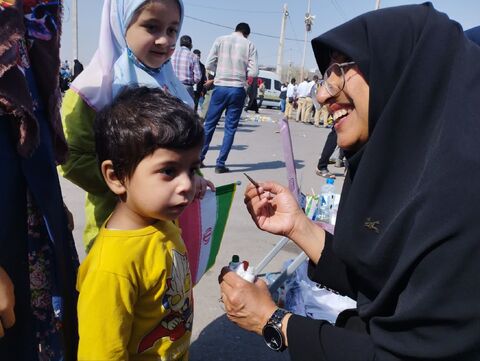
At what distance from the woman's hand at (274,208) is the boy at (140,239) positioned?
631 millimetres

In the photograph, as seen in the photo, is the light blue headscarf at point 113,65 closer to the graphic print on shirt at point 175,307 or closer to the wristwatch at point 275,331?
the graphic print on shirt at point 175,307

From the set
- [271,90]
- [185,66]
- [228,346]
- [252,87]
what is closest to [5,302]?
[228,346]

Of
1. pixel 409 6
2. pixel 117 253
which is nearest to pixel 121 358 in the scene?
pixel 117 253

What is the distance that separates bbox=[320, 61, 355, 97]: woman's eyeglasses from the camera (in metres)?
1.49

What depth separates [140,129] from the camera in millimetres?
1283

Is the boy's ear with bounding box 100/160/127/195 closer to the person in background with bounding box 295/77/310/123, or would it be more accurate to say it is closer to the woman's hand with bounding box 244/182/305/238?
the woman's hand with bounding box 244/182/305/238

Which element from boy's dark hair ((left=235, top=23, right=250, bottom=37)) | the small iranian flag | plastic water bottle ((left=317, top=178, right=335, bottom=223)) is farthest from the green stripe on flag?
boy's dark hair ((left=235, top=23, right=250, bottom=37))

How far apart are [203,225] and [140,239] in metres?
0.73

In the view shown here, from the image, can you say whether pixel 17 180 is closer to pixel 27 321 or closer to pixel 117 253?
pixel 117 253

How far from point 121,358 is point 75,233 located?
2.52 metres

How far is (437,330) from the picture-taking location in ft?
3.80

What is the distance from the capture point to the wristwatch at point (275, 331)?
1480 millimetres

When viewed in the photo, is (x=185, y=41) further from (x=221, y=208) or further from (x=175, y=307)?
(x=175, y=307)

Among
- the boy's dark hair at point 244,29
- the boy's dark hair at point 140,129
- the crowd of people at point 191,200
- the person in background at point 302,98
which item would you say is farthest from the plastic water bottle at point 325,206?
the person in background at point 302,98
